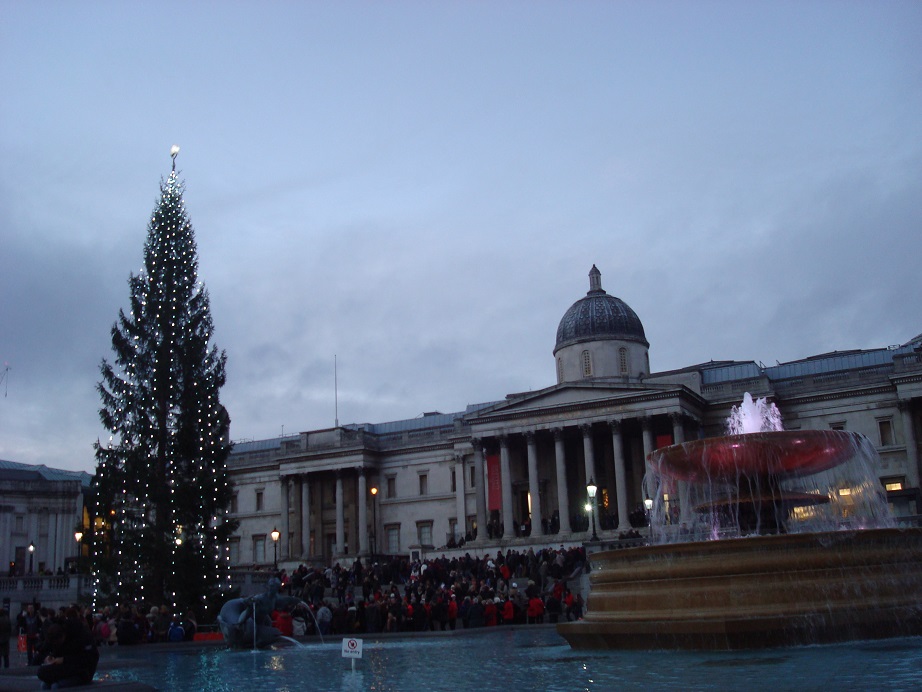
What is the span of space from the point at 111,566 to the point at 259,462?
41.6 metres

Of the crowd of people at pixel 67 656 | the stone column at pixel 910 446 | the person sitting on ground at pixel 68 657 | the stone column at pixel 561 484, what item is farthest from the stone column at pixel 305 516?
the person sitting on ground at pixel 68 657

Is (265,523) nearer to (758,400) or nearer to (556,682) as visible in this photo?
(758,400)

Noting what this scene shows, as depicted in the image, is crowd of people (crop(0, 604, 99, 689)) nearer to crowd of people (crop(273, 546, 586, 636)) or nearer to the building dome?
crowd of people (crop(273, 546, 586, 636))

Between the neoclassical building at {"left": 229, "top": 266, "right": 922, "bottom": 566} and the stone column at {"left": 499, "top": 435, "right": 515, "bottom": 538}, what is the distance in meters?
0.08

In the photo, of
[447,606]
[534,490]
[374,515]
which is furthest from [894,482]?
[447,606]

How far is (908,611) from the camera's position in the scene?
1307cm

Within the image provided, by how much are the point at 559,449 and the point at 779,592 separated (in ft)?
131

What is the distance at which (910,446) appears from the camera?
166ft

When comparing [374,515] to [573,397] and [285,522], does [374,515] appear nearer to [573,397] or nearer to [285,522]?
[285,522]

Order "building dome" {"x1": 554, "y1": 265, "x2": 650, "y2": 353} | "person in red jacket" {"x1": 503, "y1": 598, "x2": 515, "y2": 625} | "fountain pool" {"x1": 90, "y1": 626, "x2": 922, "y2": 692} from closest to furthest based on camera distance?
"fountain pool" {"x1": 90, "y1": 626, "x2": 922, "y2": 692}
"person in red jacket" {"x1": 503, "y1": 598, "x2": 515, "y2": 625}
"building dome" {"x1": 554, "y1": 265, "x2": 650, "y2": 353}

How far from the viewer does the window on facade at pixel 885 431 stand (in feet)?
171

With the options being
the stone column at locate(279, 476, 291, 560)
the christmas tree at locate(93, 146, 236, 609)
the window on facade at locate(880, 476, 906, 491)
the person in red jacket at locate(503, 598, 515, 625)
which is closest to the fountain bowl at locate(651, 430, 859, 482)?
the person in red jacket at locate(503, 598, 515, 625)

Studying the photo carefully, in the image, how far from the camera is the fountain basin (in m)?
12.7

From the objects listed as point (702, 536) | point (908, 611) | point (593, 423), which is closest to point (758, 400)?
point (593, 423)
